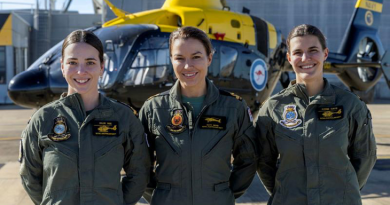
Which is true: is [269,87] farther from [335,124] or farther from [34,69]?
[335,124]

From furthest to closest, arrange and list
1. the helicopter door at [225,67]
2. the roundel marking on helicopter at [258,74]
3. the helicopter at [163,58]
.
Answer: the roundel marking on helicopter at [258,74] → the helicopter door at [225,67] → the helicopter at [163,58]

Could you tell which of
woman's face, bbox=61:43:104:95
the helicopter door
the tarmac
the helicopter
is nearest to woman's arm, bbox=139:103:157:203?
woman's face, bbox=61:43:104:95

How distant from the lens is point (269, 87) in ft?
24.2

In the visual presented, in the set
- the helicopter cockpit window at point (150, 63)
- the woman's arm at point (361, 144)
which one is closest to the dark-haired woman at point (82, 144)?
the woman's arm at point (361, 144)

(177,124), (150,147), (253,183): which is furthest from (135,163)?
(253,183)

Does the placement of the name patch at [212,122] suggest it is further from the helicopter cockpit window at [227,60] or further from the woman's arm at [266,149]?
the helicopter cockpit window at [227,60]

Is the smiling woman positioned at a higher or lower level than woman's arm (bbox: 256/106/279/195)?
higher

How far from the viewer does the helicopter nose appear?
5656 mm

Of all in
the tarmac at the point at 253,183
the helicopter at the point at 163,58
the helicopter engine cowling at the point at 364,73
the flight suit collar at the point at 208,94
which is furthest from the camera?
the helicopter engine cowling at the point at 364,73

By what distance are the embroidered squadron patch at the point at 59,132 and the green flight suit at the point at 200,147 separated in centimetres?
54

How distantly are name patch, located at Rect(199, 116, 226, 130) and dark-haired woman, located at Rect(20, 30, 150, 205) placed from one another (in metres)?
0.36

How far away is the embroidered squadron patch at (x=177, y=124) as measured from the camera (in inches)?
94.7

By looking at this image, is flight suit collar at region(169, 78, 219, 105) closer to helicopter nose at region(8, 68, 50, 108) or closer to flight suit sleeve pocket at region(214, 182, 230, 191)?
flight suit sleeve pocket at region(214, 182, 230, 191)

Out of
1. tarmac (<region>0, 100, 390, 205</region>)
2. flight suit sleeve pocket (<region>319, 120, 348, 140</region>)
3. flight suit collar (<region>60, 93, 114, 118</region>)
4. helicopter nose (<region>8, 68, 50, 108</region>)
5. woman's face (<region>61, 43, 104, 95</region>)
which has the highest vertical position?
woman's face (<region>61, 43, 104, 95</region>)
